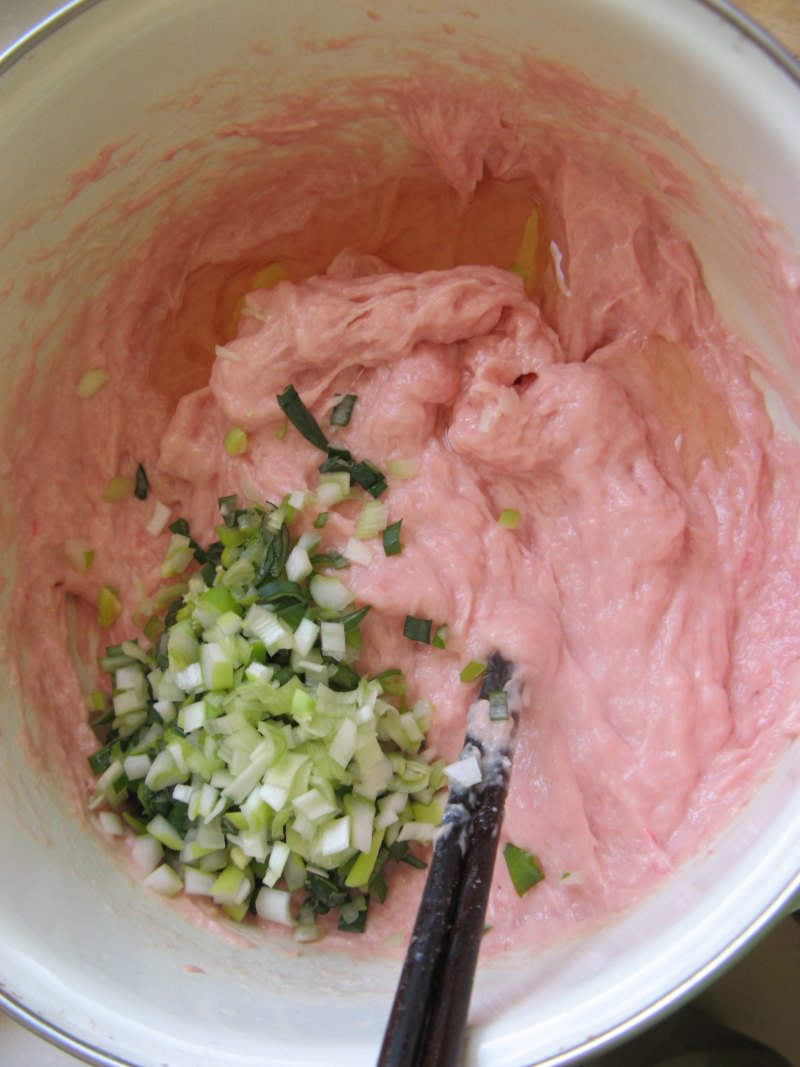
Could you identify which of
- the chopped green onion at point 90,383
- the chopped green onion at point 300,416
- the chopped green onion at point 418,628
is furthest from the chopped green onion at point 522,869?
the chopped green onion at point 90,383

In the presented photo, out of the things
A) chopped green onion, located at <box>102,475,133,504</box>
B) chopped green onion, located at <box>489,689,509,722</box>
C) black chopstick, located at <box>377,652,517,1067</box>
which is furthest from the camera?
chopped green onion, located at <box>102,475,133,504</box>

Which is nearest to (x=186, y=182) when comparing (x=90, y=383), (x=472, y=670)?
(x=90, y=383)

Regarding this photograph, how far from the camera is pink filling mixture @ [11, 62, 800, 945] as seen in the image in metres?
1.59

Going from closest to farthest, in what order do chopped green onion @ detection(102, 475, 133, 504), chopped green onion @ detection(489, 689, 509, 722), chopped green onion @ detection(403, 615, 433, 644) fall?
chopped green onion @ detection(489, 689, 509, 722), chopped green onion @ detection(403, 615, 433, 644), chopped green onion @ detection(102, 475, 133, 504)

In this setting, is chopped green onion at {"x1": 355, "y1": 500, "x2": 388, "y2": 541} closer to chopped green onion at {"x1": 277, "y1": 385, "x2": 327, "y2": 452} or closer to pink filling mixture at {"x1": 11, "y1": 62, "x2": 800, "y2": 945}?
pink filling mixture at {"x1": 11, "y1": 62, "x2": 800, "y2": 945}

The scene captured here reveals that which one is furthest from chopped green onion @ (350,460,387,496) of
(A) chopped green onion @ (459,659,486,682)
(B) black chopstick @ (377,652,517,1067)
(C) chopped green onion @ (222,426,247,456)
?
(B) black chopstick @ (377,652,517,1067)

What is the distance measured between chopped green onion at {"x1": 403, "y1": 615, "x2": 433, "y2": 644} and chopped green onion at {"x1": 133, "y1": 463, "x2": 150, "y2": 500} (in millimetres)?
591

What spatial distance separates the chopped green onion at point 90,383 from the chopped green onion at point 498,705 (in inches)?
36.5

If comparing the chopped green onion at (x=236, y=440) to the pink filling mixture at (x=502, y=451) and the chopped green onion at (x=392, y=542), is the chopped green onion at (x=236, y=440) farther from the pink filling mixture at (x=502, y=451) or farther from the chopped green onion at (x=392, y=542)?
the chopped green onion at (x=392, y=542)

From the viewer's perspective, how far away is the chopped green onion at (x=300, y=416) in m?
1.74

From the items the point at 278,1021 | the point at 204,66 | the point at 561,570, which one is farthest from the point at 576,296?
the point at 278,1021

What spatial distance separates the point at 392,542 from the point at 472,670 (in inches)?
10.8

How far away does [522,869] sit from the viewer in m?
1.58

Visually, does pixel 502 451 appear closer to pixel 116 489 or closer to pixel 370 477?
pixel 370 477
